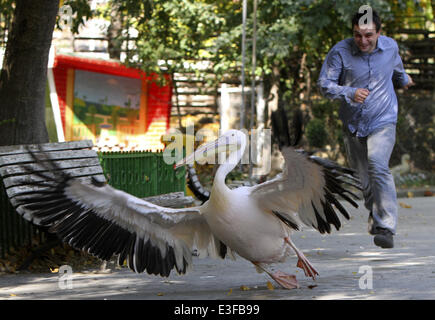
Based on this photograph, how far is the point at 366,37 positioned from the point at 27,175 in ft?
10.5

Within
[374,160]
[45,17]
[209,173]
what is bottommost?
[209,173]

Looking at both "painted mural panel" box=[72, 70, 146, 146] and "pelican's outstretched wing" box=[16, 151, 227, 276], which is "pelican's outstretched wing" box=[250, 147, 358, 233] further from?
"painted mural panel" box=[72, 70, 146, 146]

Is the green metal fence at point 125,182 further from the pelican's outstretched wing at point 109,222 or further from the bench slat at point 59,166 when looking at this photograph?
the pelican's outstretched wing at point 109,222

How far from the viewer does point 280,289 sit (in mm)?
5926

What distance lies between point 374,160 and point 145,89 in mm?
15512

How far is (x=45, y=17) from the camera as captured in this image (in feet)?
28.0

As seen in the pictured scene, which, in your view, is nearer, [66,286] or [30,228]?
[66,286]

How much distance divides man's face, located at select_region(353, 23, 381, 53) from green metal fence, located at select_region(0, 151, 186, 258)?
112 inches

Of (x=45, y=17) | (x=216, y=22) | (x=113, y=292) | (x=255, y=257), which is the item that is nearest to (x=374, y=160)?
(x=255, y=257)

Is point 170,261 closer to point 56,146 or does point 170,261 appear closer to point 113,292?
point 113,292

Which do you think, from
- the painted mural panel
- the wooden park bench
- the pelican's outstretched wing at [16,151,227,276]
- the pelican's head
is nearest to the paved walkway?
the pelican's outstretched wing at [16,151,227,276]

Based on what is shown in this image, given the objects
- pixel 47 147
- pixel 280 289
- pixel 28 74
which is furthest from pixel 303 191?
pixel 28 74

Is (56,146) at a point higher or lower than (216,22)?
lower

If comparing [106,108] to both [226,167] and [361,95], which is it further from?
[226,167]
